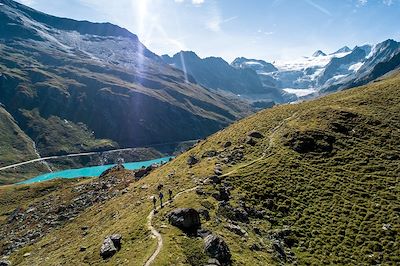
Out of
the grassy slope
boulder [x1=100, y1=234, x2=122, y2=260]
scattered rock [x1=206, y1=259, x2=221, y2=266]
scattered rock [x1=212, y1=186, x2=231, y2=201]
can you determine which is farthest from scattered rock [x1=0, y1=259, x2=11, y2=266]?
scattered rock [x1=206, y1=259, x2=221, y2=266]

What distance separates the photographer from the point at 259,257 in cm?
4556

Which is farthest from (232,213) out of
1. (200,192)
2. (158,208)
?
(158,208)

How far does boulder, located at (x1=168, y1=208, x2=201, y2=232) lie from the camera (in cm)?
4706

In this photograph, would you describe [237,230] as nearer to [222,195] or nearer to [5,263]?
[222,195]

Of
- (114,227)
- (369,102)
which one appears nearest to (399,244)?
(114,227)

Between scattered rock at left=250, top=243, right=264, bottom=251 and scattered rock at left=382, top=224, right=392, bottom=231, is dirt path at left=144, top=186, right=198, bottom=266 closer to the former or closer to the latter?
scattered rock at left=250, top=243, right=264, bottom=251

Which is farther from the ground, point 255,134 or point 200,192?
point 255,134

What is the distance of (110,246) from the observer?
46.4 m

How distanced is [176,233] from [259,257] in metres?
10.1

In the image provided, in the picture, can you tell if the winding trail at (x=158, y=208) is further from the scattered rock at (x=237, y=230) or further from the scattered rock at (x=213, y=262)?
the scattered rock at (x=237, y=230)

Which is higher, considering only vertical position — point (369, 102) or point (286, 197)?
point (369, 102)

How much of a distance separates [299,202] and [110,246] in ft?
98.0

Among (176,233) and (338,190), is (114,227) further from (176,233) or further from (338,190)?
(338,190)

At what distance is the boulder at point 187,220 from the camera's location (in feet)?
154
